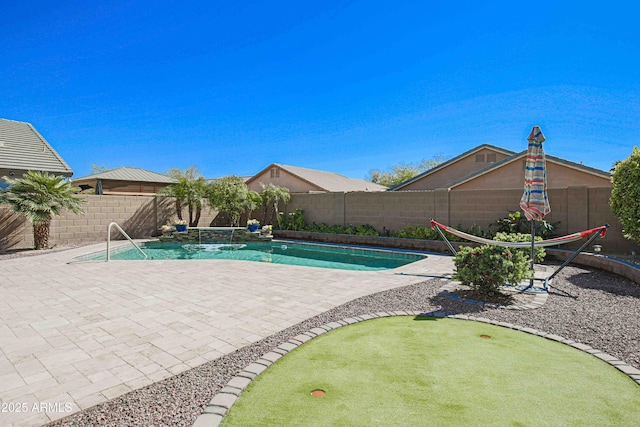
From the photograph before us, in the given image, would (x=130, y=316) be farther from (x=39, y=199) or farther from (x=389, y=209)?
(x=389, y=209)

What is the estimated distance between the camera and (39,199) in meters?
11.1

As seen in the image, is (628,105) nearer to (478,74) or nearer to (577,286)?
(478,74)

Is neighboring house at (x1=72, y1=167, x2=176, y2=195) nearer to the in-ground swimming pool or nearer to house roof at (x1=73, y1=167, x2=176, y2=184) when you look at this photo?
house roof at (x1=73, y1=167, x2=176, y2=184)

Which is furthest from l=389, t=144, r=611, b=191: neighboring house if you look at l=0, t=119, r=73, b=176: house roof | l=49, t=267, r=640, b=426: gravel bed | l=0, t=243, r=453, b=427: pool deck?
l=0, t=119, r=73, b=176: house roof

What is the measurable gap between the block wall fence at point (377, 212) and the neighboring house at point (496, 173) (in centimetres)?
507

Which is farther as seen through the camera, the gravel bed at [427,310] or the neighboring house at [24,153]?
the neighboring house at [24,153]

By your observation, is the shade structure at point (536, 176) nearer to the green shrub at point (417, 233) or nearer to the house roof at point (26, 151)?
the green shrub at point (417, 233)

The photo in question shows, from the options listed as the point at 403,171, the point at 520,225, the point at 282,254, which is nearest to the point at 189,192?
the point at 282,254

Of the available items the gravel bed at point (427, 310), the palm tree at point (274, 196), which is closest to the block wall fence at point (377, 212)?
the palm tree at point (274, 196)

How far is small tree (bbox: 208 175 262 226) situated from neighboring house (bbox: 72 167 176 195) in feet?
31.7

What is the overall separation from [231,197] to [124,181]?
1347cm

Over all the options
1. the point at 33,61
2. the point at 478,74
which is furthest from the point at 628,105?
the point at 33,61

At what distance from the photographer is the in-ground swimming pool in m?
10.7

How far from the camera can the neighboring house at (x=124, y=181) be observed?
24.4m
